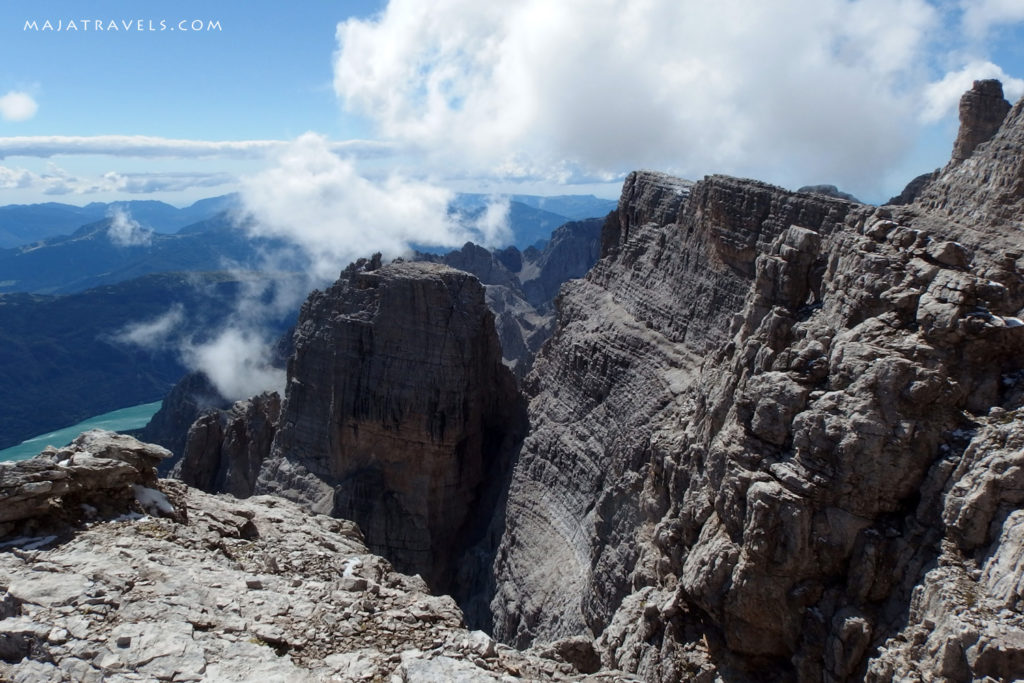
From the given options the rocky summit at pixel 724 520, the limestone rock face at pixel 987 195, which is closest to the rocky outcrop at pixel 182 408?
the rocky summit at pixel 724 520

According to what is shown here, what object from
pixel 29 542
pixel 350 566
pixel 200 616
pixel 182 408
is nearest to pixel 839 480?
pixel 350 566

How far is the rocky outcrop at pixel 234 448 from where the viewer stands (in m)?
58.4

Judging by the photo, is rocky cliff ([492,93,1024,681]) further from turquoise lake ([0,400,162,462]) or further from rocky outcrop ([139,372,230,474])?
turquoise lake ([0,400,162,462])

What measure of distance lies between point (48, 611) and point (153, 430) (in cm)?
11529

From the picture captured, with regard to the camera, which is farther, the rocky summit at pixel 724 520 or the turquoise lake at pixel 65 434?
the turquoise lake at pixel 65 434

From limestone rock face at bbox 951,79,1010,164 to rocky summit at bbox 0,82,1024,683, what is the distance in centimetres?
501

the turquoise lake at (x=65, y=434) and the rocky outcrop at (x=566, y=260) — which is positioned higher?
the rocky outcrop at (x=566, y=260)

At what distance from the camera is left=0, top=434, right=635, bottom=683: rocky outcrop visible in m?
12.0

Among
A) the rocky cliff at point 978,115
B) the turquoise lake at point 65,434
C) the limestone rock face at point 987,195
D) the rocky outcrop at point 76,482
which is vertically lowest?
the turquoise lake at point 65,434

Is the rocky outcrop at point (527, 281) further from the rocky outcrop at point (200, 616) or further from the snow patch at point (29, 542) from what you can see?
the snow patch at point (29, 542)

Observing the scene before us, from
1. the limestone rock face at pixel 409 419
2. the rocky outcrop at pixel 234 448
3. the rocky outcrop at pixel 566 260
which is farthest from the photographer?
the rocky outcrop at pixel 566 260

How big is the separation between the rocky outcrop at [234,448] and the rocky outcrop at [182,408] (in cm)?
4285

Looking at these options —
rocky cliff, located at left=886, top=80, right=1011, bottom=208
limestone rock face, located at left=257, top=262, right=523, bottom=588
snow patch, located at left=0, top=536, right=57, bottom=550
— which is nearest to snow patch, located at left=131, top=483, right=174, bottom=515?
snow patch, located at left=0, top=536, right=57, bottom=550

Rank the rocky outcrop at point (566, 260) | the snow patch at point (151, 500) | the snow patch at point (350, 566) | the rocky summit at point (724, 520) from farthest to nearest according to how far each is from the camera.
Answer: the rocky outcrop at point (566, 260)
the snow patch at point (350, 566)
the snow patch at point (151, 500)
the rocky summit at point (724, 520)
